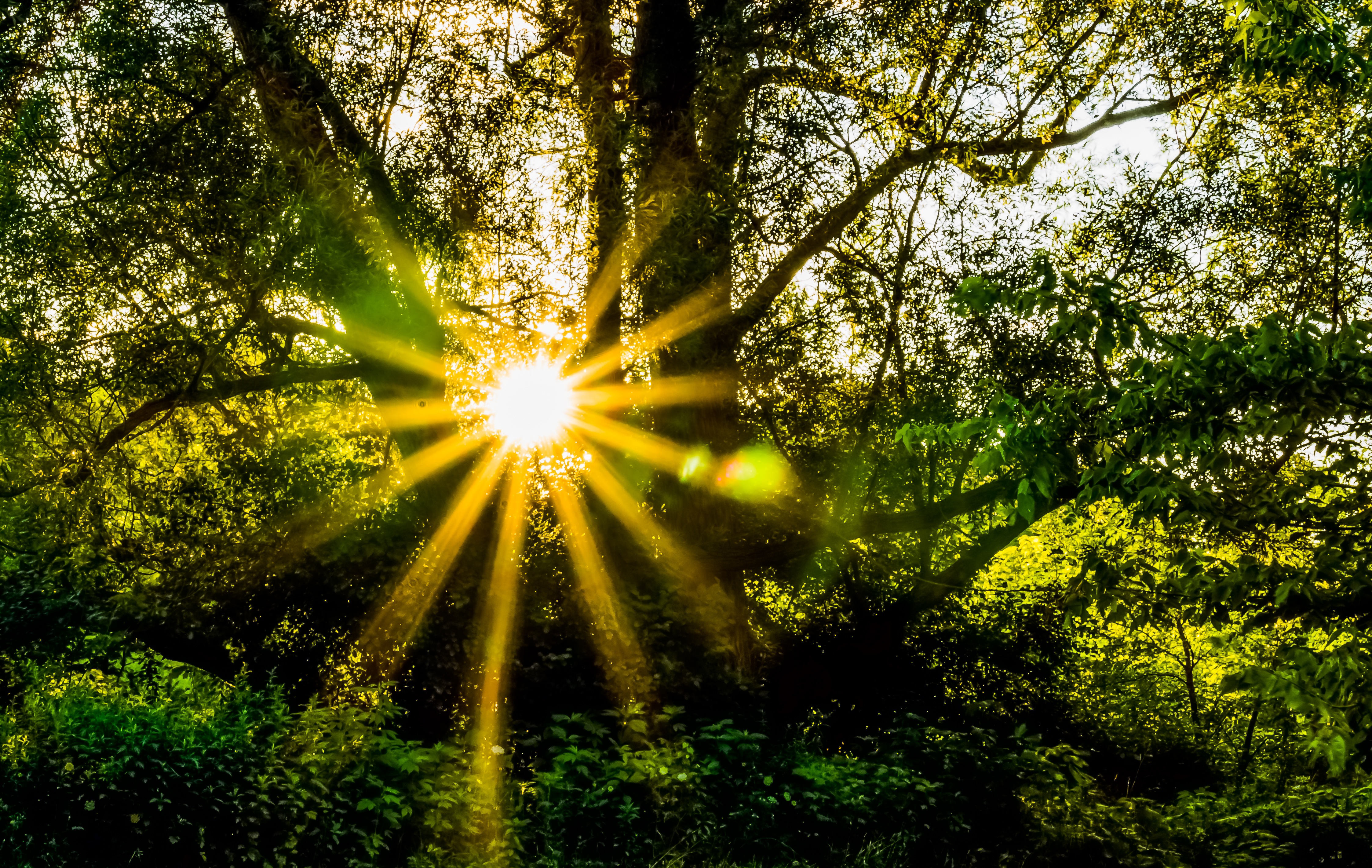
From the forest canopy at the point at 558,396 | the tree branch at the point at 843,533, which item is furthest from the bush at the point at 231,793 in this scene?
the tree branch at the point at 843,533

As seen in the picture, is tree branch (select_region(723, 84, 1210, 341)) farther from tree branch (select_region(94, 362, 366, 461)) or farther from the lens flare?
tree branch (select_region(94, 362, 366, 461))

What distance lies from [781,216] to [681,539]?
3.83 metres

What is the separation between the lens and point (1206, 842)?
31.2ft

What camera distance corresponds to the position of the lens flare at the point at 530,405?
1031 centimetres

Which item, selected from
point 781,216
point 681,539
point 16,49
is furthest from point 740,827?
point 16,49

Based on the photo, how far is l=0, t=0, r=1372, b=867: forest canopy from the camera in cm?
766

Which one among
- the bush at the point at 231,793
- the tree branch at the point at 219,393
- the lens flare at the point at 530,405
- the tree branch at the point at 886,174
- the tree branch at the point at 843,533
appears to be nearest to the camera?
the bush at the point at 231,793

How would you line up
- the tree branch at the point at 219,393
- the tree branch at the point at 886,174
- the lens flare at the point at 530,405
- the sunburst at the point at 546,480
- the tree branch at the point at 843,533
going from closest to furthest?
1. the sunburst at the point at 546,480
2. the lens flare at the point at 530,405
3. the tree branch at the point at 219,393
4. the tree branch at the point at 886,174
5. the tree branch at the point at 843,533

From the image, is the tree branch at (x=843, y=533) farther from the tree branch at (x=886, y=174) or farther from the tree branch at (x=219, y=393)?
the tree branch at (x=219, y=393)

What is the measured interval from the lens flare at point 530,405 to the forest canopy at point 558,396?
1.6 inches

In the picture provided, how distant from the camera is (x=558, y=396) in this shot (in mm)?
10781

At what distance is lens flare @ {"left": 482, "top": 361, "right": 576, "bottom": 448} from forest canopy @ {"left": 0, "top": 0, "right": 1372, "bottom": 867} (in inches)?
1.6

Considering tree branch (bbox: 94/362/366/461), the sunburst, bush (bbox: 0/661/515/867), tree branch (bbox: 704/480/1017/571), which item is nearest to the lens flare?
the sunburst

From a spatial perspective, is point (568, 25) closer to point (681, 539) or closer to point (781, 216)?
point (781, 216)
